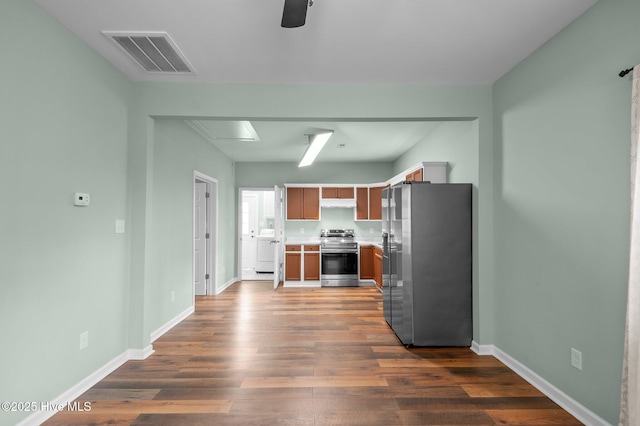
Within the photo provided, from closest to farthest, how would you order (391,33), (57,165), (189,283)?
(57,165)
(391,33)
(189,283)

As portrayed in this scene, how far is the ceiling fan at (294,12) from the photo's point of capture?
1.46 metres

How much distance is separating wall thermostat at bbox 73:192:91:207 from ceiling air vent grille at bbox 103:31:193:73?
1.22 metres

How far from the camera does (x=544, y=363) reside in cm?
251

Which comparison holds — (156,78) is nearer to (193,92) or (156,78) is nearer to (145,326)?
(193,92)

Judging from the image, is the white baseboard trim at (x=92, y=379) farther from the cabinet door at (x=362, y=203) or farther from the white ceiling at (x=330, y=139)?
the cabinet door at (x=362, y=203)

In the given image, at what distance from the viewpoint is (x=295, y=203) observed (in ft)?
22.9

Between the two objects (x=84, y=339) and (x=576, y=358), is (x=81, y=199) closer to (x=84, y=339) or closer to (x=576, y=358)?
(x=84, y=339)

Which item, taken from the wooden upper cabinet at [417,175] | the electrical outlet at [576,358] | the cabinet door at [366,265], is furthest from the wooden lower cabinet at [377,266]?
the electrical outlet at [576,358]

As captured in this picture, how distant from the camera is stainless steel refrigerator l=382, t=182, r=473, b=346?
10.8 ft

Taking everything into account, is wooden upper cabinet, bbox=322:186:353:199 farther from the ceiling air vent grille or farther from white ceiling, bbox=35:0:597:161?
the ceiling air vent grille

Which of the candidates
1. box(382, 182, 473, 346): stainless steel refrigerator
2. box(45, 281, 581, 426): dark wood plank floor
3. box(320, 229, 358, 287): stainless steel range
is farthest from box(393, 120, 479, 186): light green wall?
box(320, 229, 358, 287): stainless steel range

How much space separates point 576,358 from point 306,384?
6.39 feet

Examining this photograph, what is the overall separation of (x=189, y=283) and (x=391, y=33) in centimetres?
406

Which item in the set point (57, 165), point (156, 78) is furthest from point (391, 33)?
point (57, 165)
